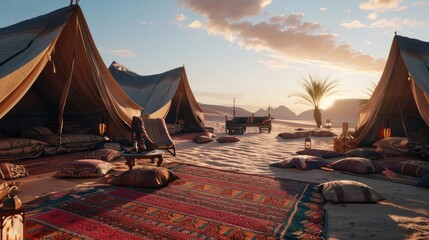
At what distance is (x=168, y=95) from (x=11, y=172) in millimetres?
7322

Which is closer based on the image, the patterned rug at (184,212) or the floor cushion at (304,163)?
the patterned rug at (184,212)

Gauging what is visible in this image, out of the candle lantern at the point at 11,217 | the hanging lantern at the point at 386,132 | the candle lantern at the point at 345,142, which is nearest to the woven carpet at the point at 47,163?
the candle lantern at the point at 11,217

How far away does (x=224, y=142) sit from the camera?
9.41 m

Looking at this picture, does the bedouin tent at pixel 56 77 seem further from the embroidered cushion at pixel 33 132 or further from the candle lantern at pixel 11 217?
the candle lantern at pixel 11 217

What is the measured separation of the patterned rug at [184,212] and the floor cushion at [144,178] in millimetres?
94

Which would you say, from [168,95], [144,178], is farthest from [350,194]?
[168,95]

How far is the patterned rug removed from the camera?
2432 mm

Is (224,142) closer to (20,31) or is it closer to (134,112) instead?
(134,112)

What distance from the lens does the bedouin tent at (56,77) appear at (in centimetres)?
489

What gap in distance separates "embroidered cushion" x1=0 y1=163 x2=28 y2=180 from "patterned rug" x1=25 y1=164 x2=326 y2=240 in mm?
1397

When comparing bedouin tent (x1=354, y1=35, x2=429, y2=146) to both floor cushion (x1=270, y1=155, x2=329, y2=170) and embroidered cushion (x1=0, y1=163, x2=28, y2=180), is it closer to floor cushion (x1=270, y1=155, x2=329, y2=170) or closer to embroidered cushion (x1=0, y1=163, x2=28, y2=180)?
floor cushion (x1=270, y1=155, x2=329, y2=170)

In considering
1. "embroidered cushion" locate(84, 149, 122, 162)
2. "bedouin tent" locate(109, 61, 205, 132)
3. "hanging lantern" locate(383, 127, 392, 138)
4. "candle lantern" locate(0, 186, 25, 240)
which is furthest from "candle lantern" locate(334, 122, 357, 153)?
"candle lantern" locate(0, 186, 25, 240)

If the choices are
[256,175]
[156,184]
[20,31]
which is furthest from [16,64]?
[256,175]

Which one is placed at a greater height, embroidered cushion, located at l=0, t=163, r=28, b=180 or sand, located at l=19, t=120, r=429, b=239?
embroidered cushion, located at l=0, t=163, r=28, b=180
